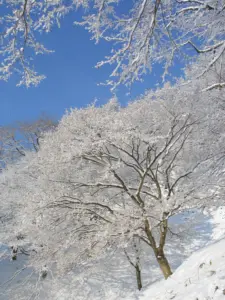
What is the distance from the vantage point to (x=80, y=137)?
28.8 feet

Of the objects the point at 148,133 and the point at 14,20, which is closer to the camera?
the point at 14,20

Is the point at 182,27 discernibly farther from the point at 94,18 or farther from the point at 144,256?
the point at 144,256

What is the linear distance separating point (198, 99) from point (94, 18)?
6.66 m

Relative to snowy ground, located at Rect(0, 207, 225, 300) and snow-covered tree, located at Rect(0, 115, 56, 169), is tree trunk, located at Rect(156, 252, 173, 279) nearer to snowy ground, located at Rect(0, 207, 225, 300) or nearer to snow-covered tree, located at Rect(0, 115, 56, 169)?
snowy ground, located at Rect(0, 207, 225, 300)

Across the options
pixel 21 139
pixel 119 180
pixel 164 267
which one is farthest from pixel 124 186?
pixel 21 139

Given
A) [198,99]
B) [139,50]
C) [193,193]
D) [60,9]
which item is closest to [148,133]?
[198,99]

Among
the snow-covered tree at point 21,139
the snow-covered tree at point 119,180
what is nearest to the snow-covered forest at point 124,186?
the snow-covered tree at point 119,180

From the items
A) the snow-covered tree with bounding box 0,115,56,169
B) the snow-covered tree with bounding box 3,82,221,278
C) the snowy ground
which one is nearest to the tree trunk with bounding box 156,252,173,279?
the snow-covered tree with bounding box 3,82,221,278

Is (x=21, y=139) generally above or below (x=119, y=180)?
above

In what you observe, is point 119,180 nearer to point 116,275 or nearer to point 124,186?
point 124,186

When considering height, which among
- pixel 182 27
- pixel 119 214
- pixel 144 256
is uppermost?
pixel 182 27

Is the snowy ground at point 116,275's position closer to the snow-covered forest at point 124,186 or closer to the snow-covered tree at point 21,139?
the snow-covered forest at point 124,186

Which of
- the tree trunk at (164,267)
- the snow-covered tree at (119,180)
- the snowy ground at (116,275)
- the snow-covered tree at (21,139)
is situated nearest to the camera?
the tree trunk at (164,267)

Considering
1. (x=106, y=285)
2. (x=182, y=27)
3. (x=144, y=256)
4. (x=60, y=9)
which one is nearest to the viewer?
(x=60, y=9)
